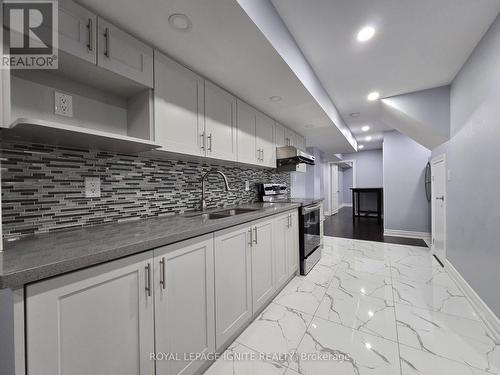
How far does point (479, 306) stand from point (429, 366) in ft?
3.44

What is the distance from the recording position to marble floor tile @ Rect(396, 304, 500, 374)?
1291mm

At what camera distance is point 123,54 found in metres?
1.24

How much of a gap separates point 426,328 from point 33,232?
2688 mm

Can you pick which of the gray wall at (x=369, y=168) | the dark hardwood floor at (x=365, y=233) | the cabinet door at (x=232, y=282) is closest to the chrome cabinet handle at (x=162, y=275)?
the cabinet door at (x=232, y=282)

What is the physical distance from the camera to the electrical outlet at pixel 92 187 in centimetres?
128

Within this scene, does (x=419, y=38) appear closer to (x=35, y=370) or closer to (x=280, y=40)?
(x=280, y=40)

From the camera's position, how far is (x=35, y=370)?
0.62m

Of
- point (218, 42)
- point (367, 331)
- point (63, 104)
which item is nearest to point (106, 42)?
point (63, 104)

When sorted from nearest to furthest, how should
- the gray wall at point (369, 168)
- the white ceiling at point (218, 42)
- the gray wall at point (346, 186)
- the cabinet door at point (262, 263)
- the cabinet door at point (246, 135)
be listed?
1. the white ceiling at point (218, 42)
2. the cabinet door at point (262, 263)
3. the cabinet door at point (246, 135)
4. the gray wall at point (369, 168)
5. the gray wall at point (346, 186)

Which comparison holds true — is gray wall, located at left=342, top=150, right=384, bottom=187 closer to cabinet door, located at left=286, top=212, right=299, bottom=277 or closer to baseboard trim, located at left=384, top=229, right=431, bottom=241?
baseboard trim, located at left=384, top=229, right=431, bottom=241

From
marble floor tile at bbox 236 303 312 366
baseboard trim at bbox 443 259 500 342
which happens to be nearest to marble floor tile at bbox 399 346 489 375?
baseboard trim at bbox 443 259 500 342

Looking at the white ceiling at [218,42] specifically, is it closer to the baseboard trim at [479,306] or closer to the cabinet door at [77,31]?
the cabinet door at [77,31]

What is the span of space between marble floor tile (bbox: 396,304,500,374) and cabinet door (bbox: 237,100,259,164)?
2.01 meters

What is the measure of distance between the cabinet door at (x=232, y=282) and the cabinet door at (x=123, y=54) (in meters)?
1.15
